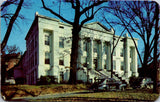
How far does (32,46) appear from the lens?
19.2ft

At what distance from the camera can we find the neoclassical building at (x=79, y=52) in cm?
580

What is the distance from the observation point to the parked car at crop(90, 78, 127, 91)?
241 inches

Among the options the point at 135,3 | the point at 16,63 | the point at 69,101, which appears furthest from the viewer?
the point at 135,3

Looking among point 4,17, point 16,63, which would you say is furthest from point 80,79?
point 4,17

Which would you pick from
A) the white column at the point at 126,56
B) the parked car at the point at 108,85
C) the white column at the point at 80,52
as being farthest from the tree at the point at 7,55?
the white column at the point at 126,56

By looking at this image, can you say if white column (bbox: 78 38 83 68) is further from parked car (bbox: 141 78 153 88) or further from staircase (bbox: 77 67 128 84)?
parked car (bbox: 141 78 153 88)

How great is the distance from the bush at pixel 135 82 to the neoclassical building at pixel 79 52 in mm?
158

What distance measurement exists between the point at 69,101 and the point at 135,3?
4.22 meters

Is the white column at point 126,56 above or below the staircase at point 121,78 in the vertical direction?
above

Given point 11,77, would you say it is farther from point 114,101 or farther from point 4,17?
point 114,101

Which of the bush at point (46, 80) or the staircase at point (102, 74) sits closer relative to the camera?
the bush at point (46, 80)

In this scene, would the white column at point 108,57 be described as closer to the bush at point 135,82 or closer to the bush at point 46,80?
the bush at point 135,82

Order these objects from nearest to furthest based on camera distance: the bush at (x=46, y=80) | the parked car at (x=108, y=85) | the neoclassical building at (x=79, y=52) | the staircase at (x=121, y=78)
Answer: the bush at (x=46, y=80) → the neoclassical building at (x=79, y=52) → the parked car at (x=108, y=85) → the staircase at (x=121, y=78)

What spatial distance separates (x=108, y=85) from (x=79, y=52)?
62.8 inches
